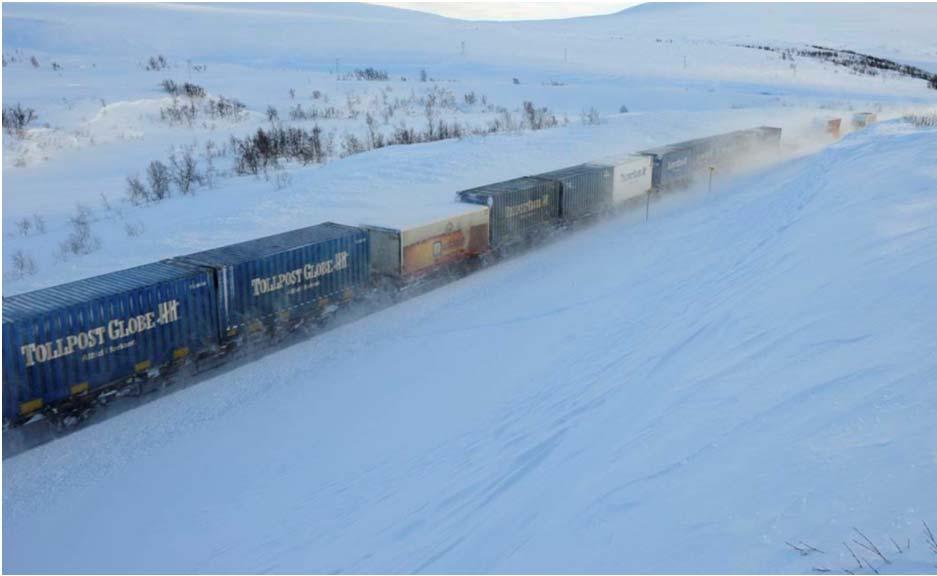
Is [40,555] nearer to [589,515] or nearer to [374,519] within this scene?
[374,519]

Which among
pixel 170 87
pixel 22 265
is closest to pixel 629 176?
pixel 22 265

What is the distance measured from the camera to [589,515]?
8695 mm

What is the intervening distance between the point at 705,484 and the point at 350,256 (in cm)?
1324

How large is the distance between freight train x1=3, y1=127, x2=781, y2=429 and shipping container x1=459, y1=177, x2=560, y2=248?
0.13 feet

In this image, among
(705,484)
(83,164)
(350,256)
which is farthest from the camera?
(83,164)

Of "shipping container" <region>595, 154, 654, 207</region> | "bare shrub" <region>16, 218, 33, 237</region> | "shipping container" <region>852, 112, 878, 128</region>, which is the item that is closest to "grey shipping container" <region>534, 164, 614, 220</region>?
"shipping container" <region>595, 154, 654, 207</region>

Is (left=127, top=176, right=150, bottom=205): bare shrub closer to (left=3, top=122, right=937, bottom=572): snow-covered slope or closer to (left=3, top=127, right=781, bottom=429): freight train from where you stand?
(left=3, top=127, right=781, bottom=429): freight train

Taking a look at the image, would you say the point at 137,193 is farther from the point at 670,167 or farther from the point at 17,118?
the point at 670,167

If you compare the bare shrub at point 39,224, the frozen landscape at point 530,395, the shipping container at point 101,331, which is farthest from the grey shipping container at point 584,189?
the bare shrub at point 39,224

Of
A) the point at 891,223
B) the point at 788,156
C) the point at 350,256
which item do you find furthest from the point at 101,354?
the point at 788,156

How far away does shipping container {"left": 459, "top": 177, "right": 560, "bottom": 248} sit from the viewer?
24.8 m

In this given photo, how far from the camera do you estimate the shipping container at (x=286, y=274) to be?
17141 mm

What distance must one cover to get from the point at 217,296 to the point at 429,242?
7183mm

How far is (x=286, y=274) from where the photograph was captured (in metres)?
18.2
